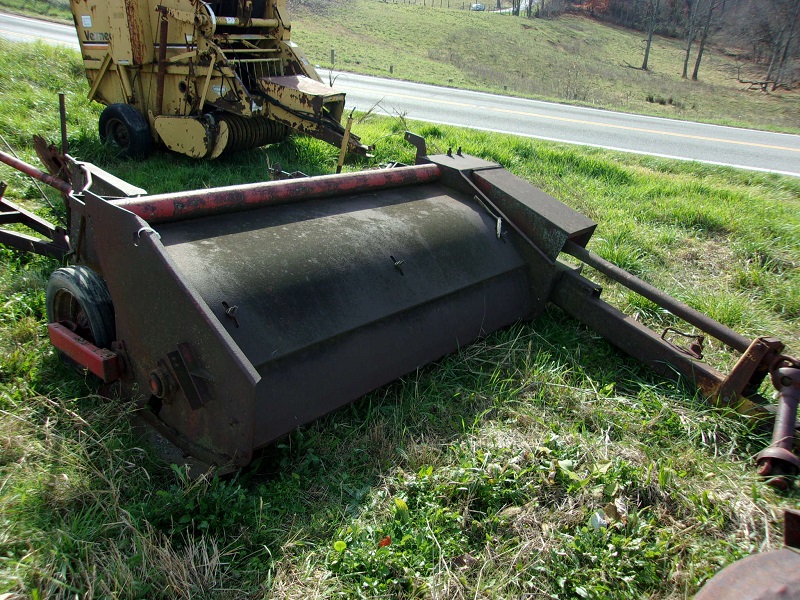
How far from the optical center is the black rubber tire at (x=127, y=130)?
238 inches

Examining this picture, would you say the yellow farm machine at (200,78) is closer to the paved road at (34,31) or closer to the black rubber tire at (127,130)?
the black rubber tire at (127,130)

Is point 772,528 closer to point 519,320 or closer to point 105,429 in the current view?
point 519,320

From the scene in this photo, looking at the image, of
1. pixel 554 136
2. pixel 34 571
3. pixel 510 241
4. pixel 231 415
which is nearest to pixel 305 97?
pixel 510 241

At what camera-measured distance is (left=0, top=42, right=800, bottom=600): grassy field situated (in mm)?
2020

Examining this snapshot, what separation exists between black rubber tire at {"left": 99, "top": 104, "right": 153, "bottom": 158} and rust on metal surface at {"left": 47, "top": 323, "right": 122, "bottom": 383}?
4.05 metres

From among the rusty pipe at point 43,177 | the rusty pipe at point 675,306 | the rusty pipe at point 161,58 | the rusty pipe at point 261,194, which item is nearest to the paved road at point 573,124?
the rusty pipe at point 161,58

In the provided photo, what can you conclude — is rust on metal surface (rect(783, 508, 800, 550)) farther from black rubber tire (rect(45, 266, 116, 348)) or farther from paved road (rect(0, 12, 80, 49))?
paved road (rect(0, 12, 80, 49))

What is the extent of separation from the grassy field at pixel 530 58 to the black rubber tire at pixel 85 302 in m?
15.5

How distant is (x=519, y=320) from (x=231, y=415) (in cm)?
201

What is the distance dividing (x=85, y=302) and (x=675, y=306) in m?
2.88

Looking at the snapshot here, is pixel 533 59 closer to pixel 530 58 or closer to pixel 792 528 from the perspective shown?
pixel 530 58

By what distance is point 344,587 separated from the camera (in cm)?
201

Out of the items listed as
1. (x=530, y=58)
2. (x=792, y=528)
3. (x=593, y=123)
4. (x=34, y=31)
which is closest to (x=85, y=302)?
(x=792, y=528)

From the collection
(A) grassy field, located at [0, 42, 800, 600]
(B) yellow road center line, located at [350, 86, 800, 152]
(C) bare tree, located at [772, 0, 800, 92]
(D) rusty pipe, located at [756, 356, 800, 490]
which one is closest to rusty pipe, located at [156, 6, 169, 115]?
(A) grassy field, located at [0, 42, 800, 600]
